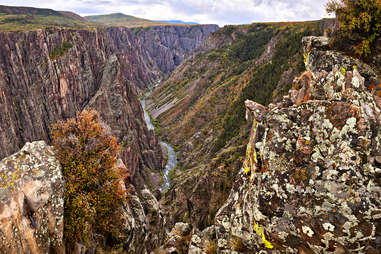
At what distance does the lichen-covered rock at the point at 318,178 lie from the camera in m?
7.86

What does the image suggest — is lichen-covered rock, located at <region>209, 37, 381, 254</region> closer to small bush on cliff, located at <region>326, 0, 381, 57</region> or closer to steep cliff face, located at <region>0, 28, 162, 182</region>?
small bush on cliff, located at <region>326, 0, 381, 57</region>

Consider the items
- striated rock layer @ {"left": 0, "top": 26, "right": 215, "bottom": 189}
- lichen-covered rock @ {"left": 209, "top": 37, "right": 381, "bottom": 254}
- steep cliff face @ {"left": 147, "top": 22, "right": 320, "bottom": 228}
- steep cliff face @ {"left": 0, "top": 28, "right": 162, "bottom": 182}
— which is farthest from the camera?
striated rock layer @ {"left": 0, "top": 26, "right": 215, "bottom": 189}

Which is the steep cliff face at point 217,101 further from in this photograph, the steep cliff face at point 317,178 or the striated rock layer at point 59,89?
the striated rock layer at point 59,89

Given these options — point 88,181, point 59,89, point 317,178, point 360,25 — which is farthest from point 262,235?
point 59,89

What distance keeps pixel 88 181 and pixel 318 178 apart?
1285 centimetres

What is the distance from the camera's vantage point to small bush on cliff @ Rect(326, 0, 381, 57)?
1213 cm

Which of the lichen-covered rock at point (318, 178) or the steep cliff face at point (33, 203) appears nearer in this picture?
the lichen-covered rock at point (318, 178)

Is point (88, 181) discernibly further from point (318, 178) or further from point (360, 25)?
point (360, 25)

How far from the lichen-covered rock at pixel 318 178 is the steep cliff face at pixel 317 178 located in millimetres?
31

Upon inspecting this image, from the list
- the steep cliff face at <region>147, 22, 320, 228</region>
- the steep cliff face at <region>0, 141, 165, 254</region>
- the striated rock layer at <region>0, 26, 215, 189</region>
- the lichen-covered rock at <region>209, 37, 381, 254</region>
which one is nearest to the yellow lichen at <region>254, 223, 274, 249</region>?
the lichen-covered rock at <region>209, 37, 381, 254</region>

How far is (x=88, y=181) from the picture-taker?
14.1m

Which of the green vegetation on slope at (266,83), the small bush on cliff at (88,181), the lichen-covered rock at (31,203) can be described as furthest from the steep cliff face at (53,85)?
the lichen-covered rock at (31,203)

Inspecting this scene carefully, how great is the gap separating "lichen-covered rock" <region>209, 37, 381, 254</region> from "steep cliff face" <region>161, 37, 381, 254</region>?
31 millimetres

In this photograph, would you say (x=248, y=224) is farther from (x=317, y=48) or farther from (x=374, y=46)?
(x=317, y=48)
